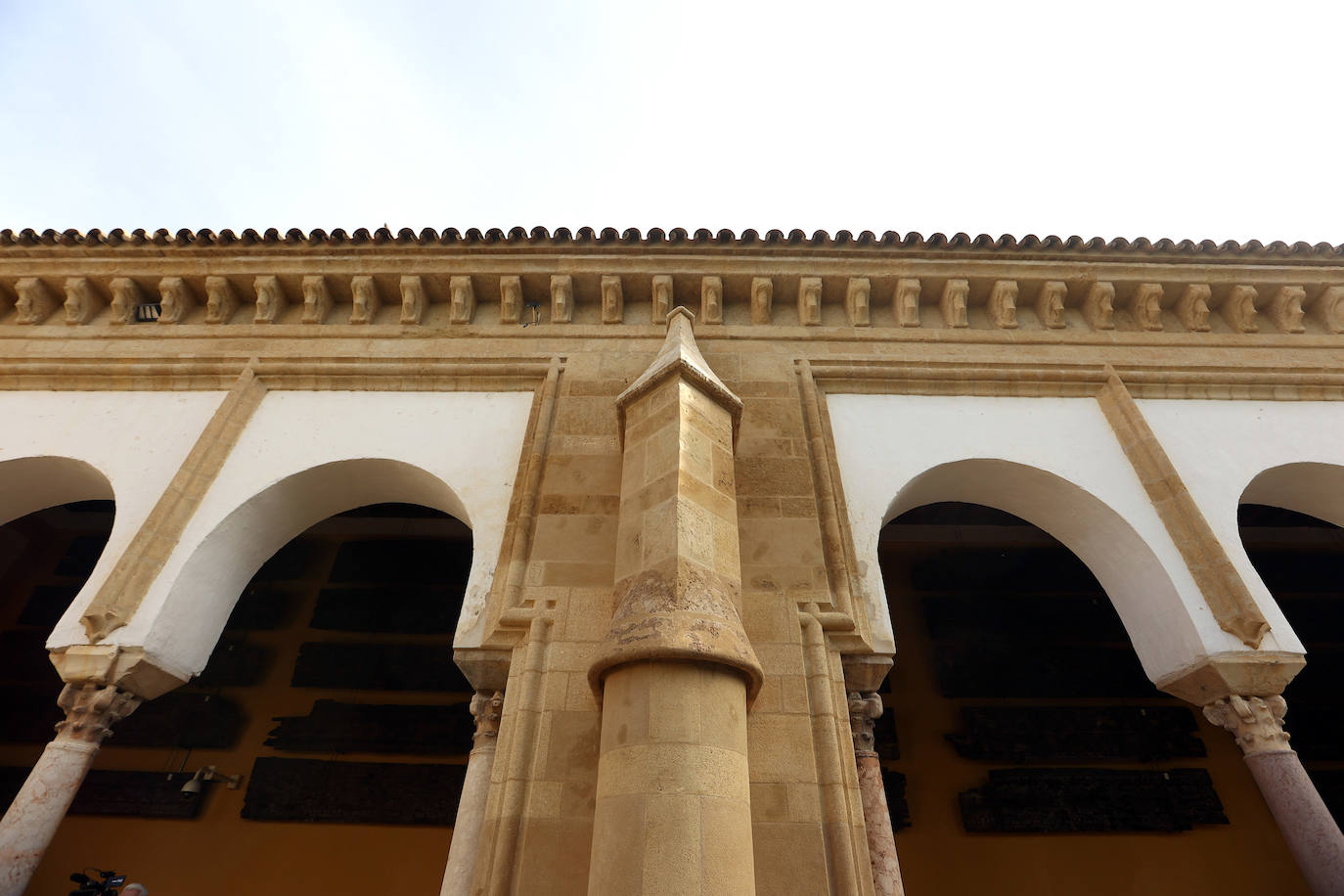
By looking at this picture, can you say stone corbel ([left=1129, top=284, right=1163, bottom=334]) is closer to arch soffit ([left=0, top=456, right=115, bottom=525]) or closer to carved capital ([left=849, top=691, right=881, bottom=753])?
carved capital ([left=849, top=691, right=881, bottom=753])

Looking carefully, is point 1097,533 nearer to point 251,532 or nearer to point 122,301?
point 251,532

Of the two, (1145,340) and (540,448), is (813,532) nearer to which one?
(540,448)

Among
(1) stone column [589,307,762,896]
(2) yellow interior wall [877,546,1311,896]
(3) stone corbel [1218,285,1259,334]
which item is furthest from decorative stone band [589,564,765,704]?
(3) stone corbel [1218,285,1259,334]

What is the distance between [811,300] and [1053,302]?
89.6 inches

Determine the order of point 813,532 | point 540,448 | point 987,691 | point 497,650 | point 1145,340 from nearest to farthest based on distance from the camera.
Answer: point 497,650
point 813,532
point 540,448
point 1145,340
point 987,691

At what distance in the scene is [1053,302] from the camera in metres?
6.06

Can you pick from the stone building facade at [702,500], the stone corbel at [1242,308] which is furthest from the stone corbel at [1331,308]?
the stone corbel at [1242,308]

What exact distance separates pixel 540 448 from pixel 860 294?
330 cm

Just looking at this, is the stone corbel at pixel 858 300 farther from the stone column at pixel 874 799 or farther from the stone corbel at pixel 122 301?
the stone corbel at pixel 122 301

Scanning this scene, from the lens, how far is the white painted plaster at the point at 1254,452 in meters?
5.07

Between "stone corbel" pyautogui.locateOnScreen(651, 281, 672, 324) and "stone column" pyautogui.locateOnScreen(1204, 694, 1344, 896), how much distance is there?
5.04 m

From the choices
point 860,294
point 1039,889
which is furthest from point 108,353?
point 1039,889

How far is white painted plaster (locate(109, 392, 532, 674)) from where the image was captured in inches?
182

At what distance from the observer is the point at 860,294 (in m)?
6.07
